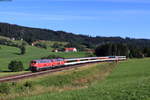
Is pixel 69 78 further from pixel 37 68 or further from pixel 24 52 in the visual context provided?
pixel 24 52

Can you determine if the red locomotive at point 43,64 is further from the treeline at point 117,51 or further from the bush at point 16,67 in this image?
the treeline at point 117,51

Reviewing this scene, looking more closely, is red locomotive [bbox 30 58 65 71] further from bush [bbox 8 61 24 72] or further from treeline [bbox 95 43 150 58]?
treeline [bbox 95 43 150 58]

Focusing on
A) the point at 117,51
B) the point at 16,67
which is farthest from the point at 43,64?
the point at 117,51

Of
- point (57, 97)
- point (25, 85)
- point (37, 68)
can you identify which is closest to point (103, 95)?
point (57, 97)

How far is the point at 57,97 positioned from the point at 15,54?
113 m

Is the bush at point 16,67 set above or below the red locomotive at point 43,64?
below

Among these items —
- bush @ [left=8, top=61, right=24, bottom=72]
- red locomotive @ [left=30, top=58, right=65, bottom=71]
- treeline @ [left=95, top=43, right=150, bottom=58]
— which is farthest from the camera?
treeline @ [left=95, top=43, right=150, bottom=58]

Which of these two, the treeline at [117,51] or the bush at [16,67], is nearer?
the bush at [16,67]

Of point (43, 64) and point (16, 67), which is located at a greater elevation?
point (43, 64)

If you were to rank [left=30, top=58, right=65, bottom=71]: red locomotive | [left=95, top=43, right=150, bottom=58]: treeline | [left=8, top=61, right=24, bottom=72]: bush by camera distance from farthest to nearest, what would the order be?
1. [left=95, top=43, right=150, bottom=58]: treeline
2. [left=8, top=61, right=24, bottom=72]: bush
3. [left=30, top=58, right=65, bottom=71]: red locomotive

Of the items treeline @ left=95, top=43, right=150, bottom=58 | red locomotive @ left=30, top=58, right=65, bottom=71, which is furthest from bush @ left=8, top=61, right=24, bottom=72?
treeline @ left=95, top=43, right=150, bottom=58

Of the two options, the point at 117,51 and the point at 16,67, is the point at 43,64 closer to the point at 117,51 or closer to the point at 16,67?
the point at 16,67

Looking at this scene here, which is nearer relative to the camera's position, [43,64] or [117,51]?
[43,64]

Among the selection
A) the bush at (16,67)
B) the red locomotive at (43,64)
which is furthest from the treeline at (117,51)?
the red locomotive at (43,64)
